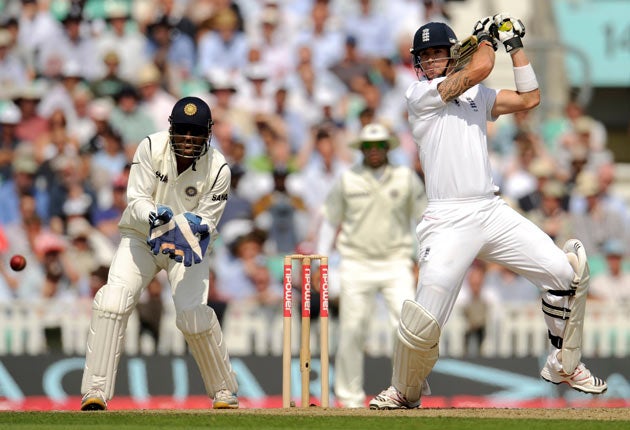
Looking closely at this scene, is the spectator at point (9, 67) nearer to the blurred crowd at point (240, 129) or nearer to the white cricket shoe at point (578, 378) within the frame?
the blurred crowd at point (240, 129)

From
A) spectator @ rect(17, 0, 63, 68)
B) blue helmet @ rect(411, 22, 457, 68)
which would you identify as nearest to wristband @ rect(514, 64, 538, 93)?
blue helmet @ rect(411, 22, 457, 68)

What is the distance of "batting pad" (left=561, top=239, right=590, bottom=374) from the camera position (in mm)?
8375

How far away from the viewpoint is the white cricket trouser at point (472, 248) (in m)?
8.17

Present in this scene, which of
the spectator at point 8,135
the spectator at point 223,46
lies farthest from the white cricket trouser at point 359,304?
the spectator at point 223,46

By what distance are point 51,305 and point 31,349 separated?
0.43m

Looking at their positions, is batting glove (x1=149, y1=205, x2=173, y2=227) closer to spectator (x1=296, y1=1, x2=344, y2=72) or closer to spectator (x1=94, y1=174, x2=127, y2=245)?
spectator (x1=94, y1=174, x2=127, y2=245)

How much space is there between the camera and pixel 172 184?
881cm

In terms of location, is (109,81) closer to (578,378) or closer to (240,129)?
(240,129)

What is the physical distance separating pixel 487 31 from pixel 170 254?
214 centimetres

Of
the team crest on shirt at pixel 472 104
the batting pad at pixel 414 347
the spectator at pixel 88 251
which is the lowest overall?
the batting pad at pixel 414 347

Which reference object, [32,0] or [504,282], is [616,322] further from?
[32,0]

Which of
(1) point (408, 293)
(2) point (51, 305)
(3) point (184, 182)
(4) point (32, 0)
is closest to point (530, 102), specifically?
(3) point (184, 182)

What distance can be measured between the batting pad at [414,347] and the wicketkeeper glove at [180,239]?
1.21 m

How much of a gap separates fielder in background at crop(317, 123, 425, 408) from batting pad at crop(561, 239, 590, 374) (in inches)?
124
